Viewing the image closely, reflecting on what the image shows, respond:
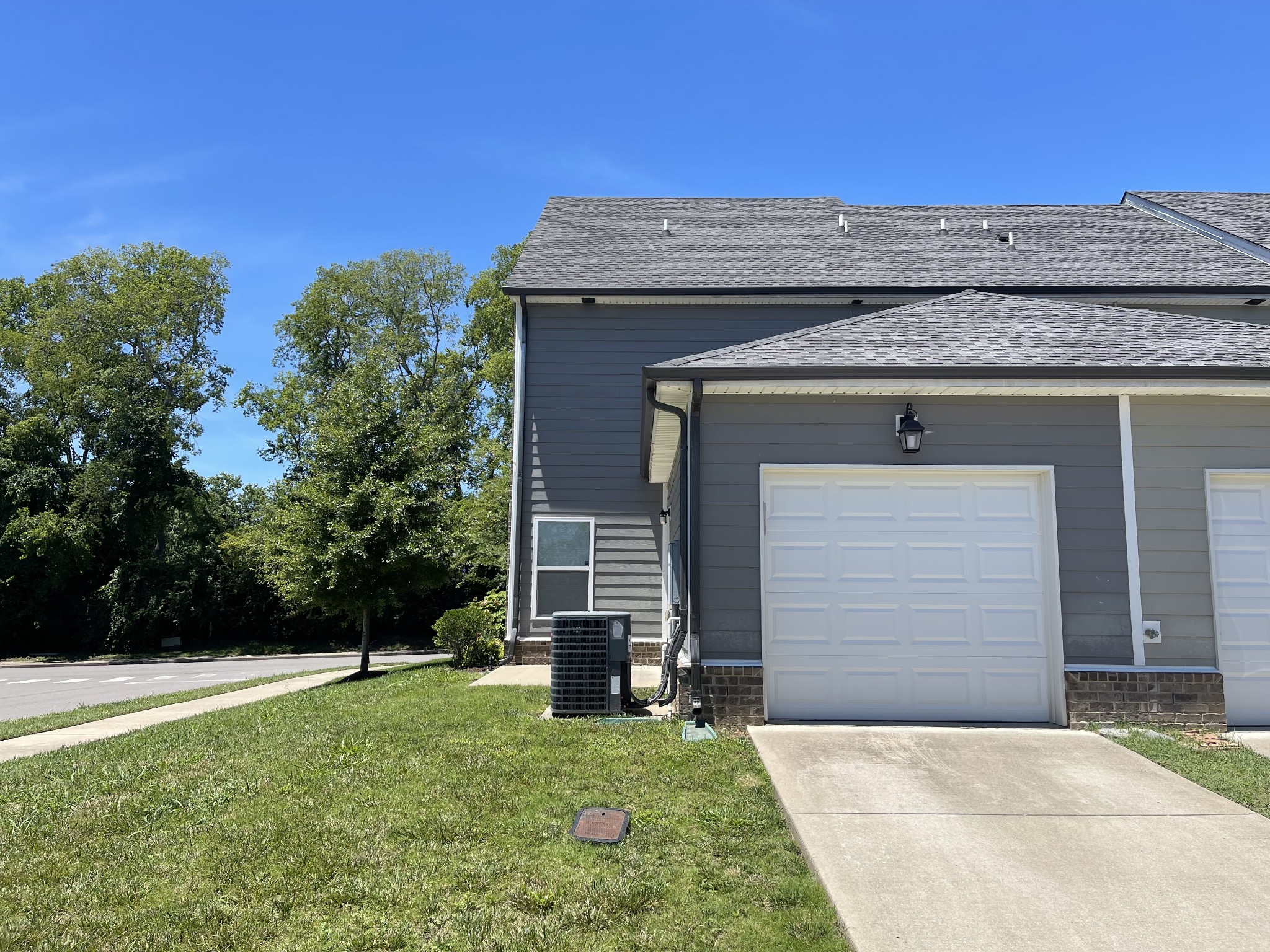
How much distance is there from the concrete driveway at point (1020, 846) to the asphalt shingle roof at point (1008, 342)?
9.87 ft

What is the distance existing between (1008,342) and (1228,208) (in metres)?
11.5

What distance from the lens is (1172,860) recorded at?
3.66m

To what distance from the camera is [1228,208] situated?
1448 centimetres

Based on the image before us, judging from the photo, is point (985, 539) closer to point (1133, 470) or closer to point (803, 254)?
point (1133, 470)

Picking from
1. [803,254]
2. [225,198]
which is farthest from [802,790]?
[225,198]

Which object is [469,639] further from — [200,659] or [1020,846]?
[200,659]

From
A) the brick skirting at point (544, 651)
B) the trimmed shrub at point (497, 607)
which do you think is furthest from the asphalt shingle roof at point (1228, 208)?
the trimmed shrub at point (497, 607)

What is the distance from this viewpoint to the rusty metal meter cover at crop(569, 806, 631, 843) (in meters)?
3.82

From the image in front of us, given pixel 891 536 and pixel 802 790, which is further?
pixel 891 536

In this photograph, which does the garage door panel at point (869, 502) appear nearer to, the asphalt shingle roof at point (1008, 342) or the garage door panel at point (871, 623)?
the garage door panel at point (871, 623)

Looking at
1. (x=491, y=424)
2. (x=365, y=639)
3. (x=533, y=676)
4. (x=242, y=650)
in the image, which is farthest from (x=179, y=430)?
(x=533, y=676)

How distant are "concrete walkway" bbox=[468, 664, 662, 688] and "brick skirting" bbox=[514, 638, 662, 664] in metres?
0.10

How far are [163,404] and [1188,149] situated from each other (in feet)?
100

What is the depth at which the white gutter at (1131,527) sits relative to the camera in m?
6.31
